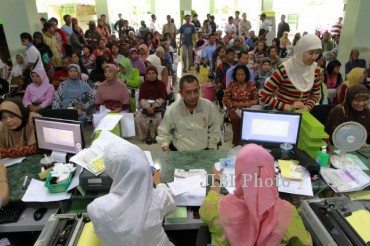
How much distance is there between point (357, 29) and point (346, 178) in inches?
200

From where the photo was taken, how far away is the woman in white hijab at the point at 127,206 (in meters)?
1.40

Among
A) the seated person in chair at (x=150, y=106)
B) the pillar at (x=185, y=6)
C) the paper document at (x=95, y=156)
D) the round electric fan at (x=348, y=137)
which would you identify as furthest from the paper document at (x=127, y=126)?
the pillar at (x=185, y=6)

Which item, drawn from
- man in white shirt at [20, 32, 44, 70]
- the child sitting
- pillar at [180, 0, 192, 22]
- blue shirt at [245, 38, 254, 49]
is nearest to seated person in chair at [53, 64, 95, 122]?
man in white shirt at [20, 32, 44, 70]

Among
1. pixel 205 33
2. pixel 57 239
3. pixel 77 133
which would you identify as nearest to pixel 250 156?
pixel 57 239

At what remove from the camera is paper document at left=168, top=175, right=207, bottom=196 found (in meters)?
1.86

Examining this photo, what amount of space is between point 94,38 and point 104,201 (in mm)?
7252

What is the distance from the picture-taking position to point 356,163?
2131 millimetres

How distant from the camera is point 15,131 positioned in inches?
95.8

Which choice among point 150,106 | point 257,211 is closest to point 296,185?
point 257,211

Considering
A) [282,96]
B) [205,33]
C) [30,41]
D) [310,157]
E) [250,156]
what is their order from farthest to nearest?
[205,33], [30,41], [282,96], [310,157], [250,156]

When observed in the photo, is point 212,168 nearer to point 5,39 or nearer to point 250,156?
point 250,156

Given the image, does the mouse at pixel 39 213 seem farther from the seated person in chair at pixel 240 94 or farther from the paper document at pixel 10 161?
the seated person in chair at pixel 240 94

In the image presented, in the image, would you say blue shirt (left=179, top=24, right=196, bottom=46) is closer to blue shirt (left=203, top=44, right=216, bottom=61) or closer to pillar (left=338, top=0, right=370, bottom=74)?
blue shirt (left=203, top=44, right=216, bottom=61)

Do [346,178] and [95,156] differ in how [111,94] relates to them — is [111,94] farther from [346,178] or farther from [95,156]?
[346,178]
